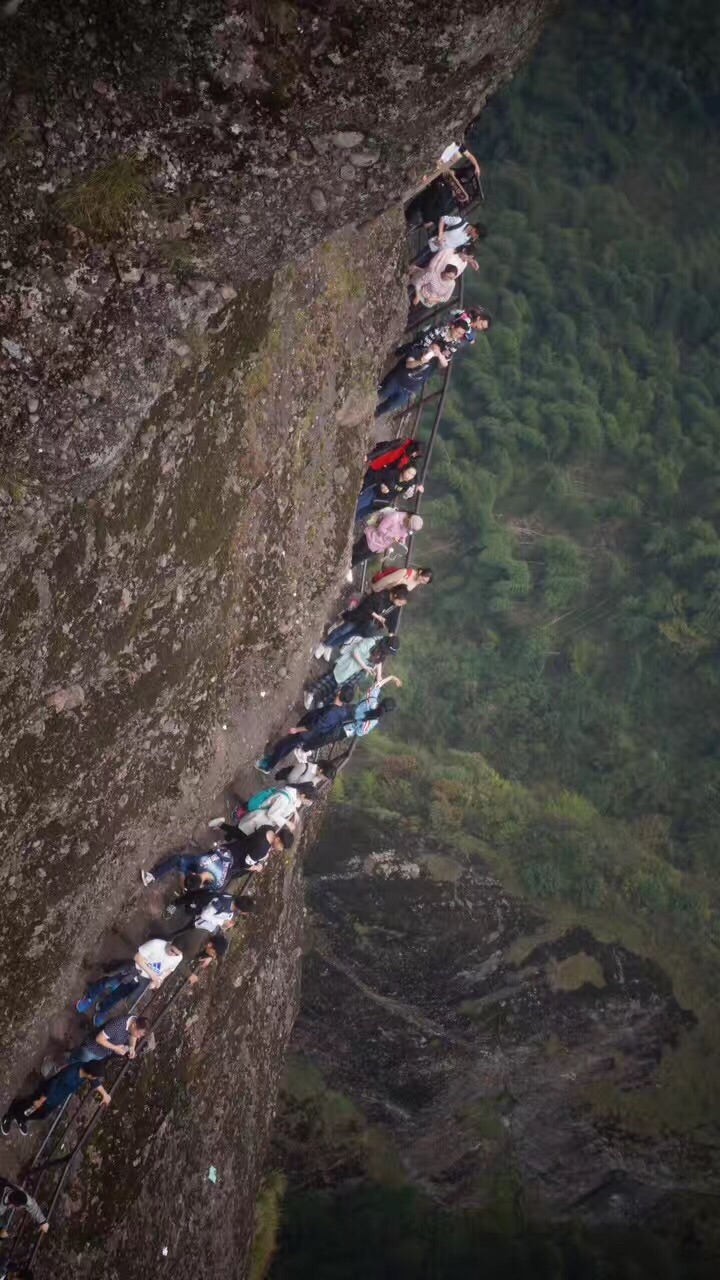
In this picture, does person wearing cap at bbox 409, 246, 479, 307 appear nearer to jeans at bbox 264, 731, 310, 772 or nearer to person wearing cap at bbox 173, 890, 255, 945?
Result: jeans at bbox 264, 731, 310, 772

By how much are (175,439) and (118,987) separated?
555cm

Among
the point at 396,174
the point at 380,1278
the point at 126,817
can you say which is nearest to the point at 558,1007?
the point at 380,1278

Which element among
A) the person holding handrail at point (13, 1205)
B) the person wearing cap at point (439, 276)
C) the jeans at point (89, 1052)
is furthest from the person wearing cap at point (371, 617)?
the person holding handrail at point (13, 1205)

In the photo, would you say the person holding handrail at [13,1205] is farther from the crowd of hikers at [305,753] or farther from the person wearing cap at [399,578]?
the person wearing cap at [399,578]

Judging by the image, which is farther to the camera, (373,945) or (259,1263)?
(373,945)

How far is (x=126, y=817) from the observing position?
30.4 ft

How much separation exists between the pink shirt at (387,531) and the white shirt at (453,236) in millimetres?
3339

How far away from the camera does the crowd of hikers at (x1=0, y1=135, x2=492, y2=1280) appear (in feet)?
28.3

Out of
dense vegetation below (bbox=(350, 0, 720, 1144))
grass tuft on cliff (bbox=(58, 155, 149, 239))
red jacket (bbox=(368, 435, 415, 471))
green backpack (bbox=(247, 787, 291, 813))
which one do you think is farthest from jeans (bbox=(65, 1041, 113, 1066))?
dense vegetation below (bbox=(350, 0, 720, 1144))

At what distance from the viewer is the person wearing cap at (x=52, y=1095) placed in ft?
28.0

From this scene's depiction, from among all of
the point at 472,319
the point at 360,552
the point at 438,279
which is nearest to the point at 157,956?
the point at 360,552

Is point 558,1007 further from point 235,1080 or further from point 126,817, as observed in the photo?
point 126,817

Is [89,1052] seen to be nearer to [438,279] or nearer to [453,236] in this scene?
[438,279]

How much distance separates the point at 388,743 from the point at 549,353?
525 inches
